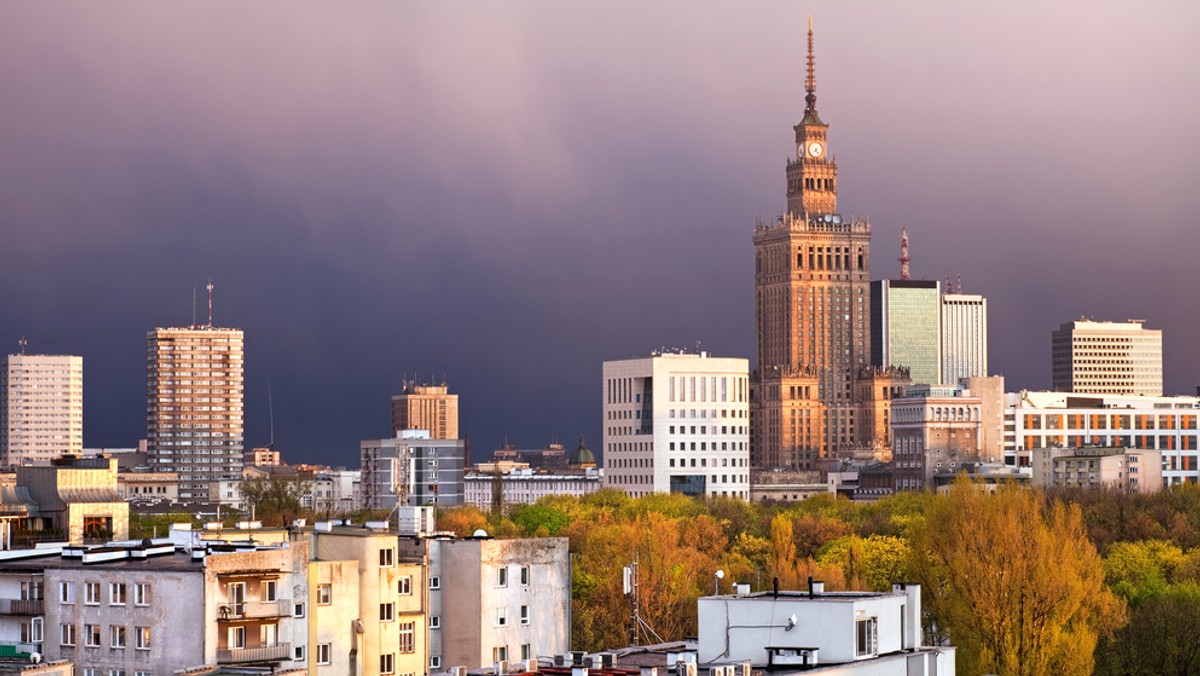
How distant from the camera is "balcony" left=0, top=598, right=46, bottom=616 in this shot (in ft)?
224

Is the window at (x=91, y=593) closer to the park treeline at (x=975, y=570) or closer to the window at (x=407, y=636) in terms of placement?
the window at (x=407, y=636)

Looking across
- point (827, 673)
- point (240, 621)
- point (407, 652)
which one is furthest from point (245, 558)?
point (827, 673)

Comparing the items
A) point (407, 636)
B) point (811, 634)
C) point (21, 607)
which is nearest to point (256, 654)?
point (21, 607)

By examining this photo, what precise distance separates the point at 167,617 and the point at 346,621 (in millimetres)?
8972

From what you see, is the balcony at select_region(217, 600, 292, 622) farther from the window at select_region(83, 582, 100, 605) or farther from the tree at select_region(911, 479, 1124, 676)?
the tree at select_region(911, 479, 1124, 676)

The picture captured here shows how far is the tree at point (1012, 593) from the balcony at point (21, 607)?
33.9 metres

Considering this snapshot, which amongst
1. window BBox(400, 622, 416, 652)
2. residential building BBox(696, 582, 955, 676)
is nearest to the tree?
window BBox(400, 622, 416, 652)

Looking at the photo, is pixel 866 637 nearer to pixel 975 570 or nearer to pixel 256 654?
pixel 256 654

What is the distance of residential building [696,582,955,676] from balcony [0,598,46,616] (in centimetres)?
2244

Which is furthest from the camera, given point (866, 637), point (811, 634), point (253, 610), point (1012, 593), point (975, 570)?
point (975, 570)

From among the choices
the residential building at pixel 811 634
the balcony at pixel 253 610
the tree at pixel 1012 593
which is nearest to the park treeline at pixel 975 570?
the tree at pixel 1012 593

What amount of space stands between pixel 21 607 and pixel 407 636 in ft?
46.7

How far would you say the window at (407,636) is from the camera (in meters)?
77.1

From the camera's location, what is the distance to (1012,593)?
88000 mm
